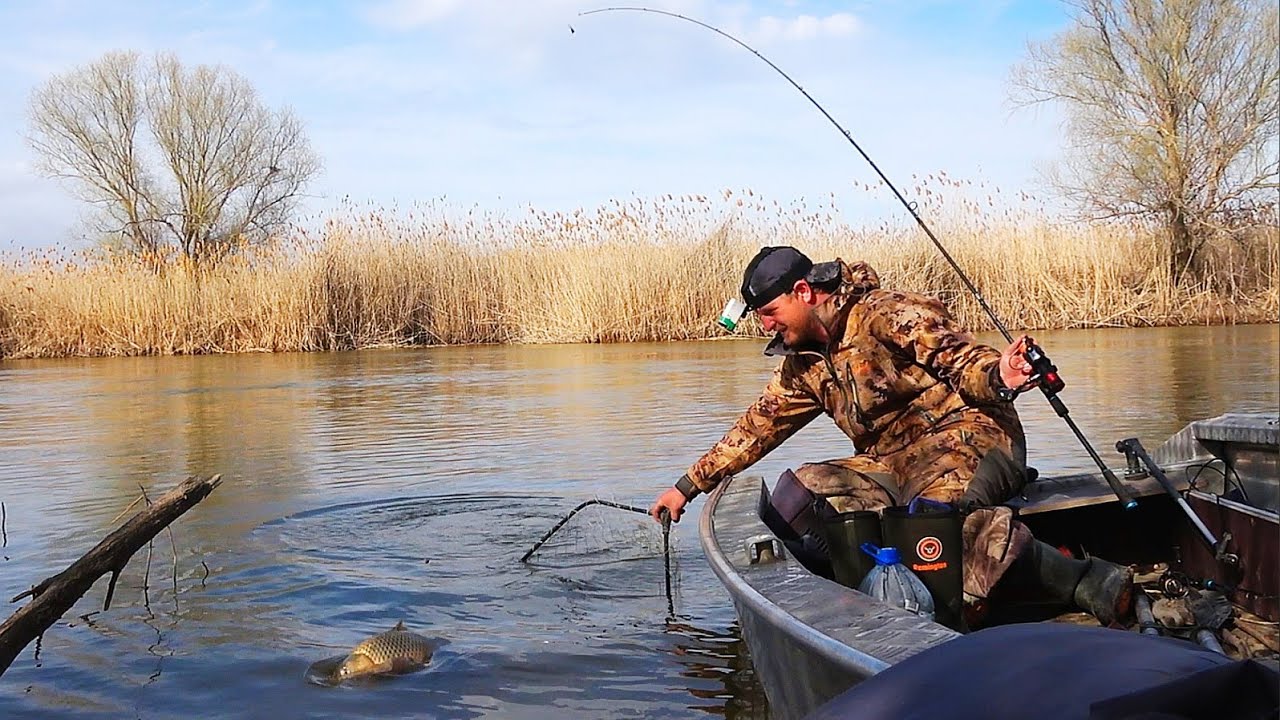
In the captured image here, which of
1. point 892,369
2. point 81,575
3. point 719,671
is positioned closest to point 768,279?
point 892,369

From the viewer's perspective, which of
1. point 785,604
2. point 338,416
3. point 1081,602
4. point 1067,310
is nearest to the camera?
point 785,604

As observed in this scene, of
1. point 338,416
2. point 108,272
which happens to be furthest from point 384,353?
point 338,416

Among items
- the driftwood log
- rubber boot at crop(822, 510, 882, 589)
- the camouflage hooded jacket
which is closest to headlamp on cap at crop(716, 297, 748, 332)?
the camouflage hooded jacket

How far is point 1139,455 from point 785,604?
170 cm

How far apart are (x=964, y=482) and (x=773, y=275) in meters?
0.81

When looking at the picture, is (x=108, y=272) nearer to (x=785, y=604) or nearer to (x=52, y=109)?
(x=52, y=109)

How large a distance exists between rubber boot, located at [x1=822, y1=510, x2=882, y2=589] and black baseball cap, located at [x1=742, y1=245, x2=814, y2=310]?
742 millimetres

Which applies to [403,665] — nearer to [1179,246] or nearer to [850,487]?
[850,487]

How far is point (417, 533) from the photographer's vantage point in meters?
6.07

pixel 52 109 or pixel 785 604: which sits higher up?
pixel 52 109

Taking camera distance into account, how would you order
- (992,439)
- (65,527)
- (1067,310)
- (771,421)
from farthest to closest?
(1067,310) < (65,527) < (771,421) < (992,439)

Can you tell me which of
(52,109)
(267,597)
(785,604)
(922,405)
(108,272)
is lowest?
(267,597)

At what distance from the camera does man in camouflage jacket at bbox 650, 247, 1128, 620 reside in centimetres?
372

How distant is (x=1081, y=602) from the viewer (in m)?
3.49
